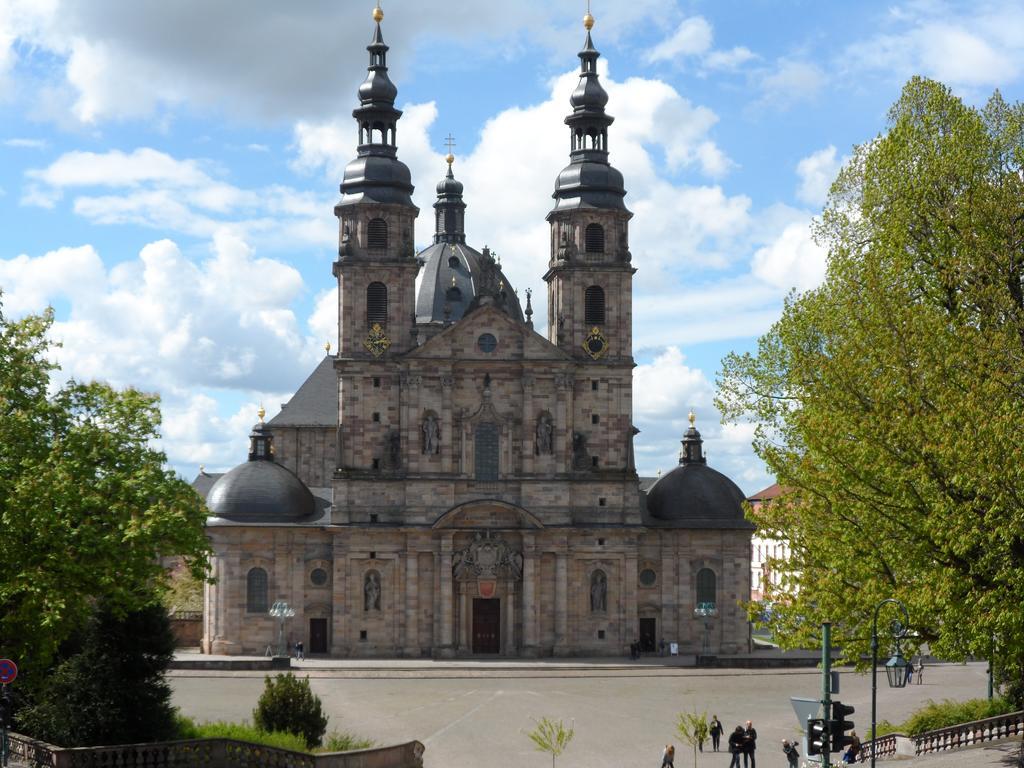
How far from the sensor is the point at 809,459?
33031mm

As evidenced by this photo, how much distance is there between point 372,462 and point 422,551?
5.19 m

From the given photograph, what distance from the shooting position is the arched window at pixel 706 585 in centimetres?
7531

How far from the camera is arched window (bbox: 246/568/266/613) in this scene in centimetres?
7294

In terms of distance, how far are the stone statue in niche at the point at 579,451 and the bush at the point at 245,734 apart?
117 feet

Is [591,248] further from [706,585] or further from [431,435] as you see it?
[706,585]

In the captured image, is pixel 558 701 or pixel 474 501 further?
pixel 474 501

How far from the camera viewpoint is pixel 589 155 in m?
76.8

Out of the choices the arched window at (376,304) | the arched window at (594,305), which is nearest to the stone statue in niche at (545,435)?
the arched window at (594,305)

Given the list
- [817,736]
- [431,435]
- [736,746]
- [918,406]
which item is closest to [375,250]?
[431,435]

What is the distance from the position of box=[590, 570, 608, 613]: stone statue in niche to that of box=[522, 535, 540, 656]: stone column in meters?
3.14

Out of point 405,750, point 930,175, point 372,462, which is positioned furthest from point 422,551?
point 930,175

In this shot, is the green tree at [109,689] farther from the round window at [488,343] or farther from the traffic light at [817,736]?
the round window at [488,343]

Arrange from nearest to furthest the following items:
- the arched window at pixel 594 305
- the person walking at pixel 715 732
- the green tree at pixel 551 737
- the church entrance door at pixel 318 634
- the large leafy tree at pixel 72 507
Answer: the large leafy tree at pixel 72 507, the green tree at pixel 551 737, the person walking at pixel 715 732, the church entrance door at pixel 318 634, the arched window at pixel 594 305

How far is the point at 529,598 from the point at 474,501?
5.66 metres
